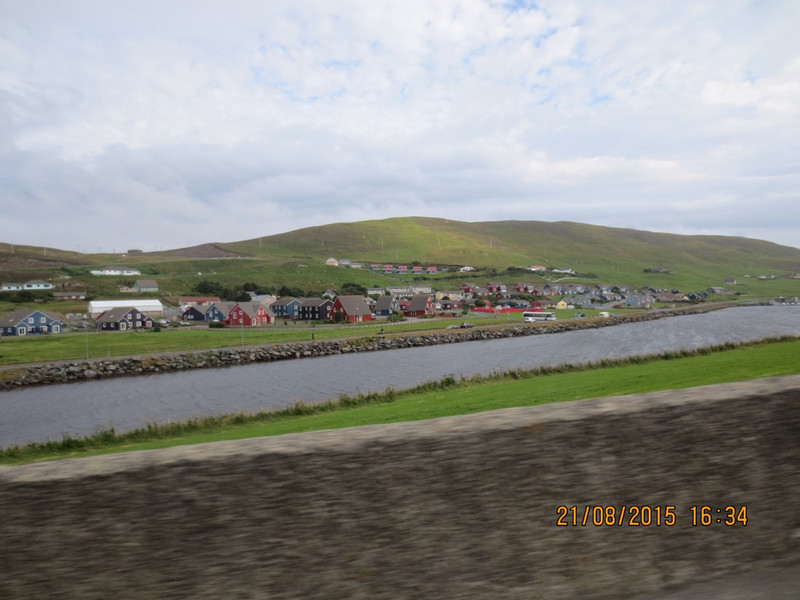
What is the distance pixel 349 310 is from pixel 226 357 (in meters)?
40.3

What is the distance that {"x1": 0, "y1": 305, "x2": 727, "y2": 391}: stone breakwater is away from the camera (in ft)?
149

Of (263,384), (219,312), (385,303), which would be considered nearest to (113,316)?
(219,312)

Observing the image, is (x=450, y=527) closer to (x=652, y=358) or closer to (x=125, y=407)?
(x=652, y=358)

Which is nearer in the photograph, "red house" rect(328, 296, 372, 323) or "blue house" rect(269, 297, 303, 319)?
"red house" rect(328, 296, 372, 323)

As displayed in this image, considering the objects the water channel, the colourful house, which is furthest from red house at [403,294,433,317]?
the colourful house

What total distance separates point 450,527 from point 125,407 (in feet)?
107

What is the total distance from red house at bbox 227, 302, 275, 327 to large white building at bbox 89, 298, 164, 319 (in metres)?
14.5

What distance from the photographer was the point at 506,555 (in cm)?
423

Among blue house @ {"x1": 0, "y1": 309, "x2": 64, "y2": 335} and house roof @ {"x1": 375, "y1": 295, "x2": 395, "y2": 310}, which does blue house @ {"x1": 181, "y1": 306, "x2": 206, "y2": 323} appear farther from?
house roof @ {"x1": 375, "y1": 295, "x2": 395, "y2": 310}

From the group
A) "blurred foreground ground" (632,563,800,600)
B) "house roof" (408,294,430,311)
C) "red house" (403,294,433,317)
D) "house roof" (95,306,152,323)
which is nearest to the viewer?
"blurred foreground ground" (632,563,800,600)

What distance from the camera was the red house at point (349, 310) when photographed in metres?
92.2

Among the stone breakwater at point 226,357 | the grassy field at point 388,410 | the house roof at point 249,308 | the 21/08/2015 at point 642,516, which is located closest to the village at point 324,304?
the house roof at point 249,308

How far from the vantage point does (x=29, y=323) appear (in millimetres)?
72125

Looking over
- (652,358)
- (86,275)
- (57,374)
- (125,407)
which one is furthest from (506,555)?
(86,275)
